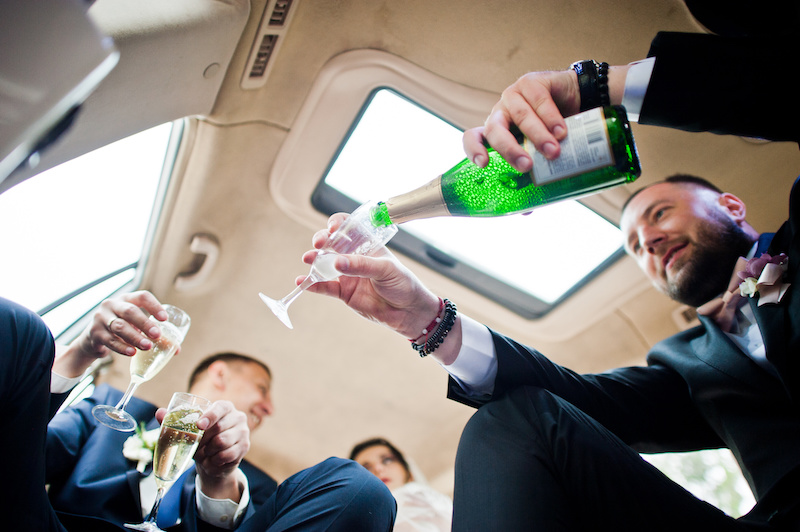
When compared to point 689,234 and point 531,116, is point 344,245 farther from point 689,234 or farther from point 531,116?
point 689,234

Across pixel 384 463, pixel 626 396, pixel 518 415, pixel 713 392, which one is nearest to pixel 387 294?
pixel 518 415

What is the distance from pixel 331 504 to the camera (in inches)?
30.2

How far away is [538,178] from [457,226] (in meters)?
1.13

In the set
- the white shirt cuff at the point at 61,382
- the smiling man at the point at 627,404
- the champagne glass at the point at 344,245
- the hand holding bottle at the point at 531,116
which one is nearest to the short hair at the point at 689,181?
the smiling man at the point at 627,404

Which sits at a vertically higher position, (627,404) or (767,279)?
(767,279)

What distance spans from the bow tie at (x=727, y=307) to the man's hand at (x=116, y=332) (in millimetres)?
1261

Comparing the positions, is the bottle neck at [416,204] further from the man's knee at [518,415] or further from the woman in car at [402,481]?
the woman in car at [402,481]

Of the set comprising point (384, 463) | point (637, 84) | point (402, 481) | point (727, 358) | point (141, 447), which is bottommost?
point (402, 481)

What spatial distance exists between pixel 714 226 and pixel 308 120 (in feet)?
4.13

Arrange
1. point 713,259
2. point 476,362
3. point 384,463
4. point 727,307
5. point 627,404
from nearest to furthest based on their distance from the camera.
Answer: point 476,362
point 627,404
point 727,307
point 713,259
point 384,463

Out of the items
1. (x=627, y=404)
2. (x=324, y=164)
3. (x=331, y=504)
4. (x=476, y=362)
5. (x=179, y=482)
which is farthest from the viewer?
(x=324, y=164)

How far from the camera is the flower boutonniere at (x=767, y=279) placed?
84 cm

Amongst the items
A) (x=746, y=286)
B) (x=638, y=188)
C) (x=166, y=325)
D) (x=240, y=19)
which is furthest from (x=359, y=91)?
(x=746, y=286)

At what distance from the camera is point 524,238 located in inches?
72.2
